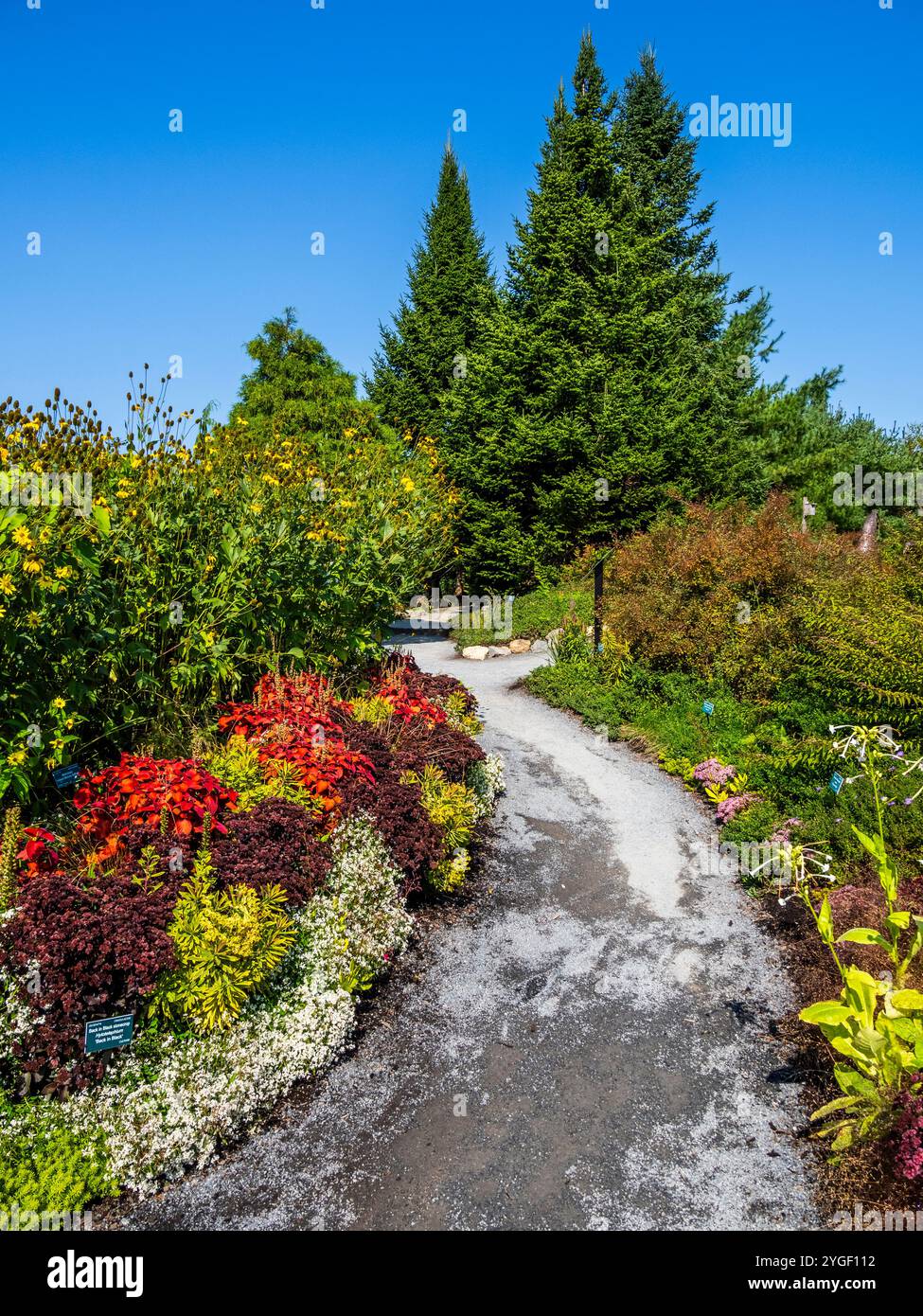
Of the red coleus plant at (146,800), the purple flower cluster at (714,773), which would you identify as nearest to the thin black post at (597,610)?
the purple flower cluster at (714,773)

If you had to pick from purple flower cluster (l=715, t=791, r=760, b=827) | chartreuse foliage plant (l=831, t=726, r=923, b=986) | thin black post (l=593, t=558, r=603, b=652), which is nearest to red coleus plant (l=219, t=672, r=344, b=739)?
purple flower cluster (l=715, t=791, r=760, b=827)

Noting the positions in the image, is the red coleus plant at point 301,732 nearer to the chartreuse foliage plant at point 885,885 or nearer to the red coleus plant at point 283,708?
the red coleus plant at point 283,708

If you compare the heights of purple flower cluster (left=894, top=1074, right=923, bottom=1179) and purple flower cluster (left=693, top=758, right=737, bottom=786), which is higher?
purple flower cluster (left=693, top=758, right=737, bottom=786)

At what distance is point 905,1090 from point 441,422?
812 inches

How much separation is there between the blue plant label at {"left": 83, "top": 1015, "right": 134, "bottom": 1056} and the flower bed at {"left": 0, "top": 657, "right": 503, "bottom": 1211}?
0.42 ft

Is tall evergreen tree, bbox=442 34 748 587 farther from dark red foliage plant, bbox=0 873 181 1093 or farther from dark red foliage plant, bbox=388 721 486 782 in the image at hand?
dark red foliage plant, bbox=0 873 181 1093

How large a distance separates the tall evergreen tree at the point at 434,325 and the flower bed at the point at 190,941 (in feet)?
58.4

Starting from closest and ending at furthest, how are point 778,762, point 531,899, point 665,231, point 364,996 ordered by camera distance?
point 364,996, point 531,899, point 778,762, point 665,231

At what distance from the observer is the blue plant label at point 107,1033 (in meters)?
3.36

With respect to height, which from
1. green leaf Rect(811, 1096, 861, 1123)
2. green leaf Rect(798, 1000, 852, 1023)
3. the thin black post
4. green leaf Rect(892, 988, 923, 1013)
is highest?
the thin black post

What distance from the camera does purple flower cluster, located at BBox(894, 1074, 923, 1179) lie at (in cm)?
292
